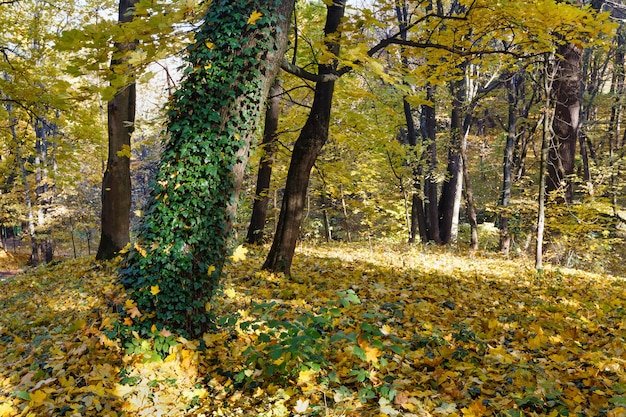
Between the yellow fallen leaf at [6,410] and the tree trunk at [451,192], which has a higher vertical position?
the tree trunk at [451,192]

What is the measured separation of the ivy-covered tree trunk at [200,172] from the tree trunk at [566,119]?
789 centimetres

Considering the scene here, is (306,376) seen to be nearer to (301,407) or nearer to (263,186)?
(301,407)

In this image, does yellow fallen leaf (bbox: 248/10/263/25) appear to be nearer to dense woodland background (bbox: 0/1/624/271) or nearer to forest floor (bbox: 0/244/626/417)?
dense woodland background (bbox: 0/1/624/271)

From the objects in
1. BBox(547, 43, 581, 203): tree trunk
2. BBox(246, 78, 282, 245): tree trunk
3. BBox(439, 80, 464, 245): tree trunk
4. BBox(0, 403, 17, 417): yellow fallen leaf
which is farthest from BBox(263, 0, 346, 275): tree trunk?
BBox(439, 80, 464, 245): tree trunk

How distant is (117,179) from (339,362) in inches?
261

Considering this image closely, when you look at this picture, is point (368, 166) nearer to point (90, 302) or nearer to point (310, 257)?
point (310, 257)

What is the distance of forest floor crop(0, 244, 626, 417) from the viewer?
2.87m

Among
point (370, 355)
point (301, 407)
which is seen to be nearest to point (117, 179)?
point (301, 407)

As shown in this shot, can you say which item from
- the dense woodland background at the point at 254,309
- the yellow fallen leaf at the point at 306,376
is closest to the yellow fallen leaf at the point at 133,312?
the dense woodland background at the point at 254,309

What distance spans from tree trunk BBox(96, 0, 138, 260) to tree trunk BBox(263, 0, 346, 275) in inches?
150

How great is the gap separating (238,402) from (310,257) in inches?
221

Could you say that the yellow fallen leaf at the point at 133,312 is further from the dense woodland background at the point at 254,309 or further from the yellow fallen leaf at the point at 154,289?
the yellow fallen leaf at the point at 154,289

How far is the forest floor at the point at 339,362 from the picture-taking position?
287 centimetres

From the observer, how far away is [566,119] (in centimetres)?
948
